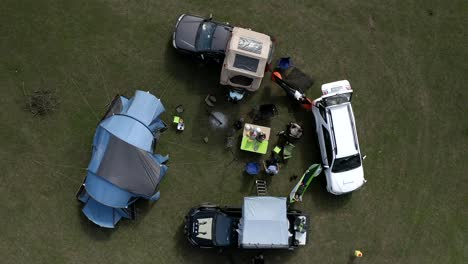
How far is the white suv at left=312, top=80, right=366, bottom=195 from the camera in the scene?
13867 mm

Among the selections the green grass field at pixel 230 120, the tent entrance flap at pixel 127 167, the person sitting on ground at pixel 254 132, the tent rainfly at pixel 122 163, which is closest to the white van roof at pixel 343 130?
the green grass field at pixel 230 120

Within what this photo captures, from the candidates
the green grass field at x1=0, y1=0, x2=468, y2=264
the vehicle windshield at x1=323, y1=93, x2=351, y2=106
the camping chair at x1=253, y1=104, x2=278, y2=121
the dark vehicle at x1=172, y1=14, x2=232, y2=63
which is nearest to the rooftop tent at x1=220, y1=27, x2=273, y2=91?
the dark vehicle at x1=172, y1=14, x2=232, y2=63

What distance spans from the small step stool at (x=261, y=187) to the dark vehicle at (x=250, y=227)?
0.81 m

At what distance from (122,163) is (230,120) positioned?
4.21m

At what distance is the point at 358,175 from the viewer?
46.7 feet

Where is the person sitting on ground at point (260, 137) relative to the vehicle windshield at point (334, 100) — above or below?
below

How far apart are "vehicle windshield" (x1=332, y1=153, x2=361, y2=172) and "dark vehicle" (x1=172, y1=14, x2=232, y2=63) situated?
222 inches

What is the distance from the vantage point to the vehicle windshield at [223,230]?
1341 cm

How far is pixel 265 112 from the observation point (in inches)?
568

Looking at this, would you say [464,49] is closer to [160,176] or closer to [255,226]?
[255,226]

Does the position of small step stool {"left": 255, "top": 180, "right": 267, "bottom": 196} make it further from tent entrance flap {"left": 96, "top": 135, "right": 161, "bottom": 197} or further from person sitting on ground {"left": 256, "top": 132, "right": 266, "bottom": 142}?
tent entrance flap {"left": 96, "top": 135, "right": 161, "bottom": 197}

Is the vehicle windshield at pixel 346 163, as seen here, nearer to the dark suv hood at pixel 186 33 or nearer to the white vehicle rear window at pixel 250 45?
the white vehicle rear window at pixel 250 45

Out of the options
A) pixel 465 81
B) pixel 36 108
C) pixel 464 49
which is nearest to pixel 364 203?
pixel 465 81

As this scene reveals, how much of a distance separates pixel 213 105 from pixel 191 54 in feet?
6.66
